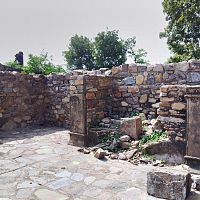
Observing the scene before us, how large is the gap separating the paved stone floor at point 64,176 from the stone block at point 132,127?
87cm

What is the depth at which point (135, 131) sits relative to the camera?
16.4ft

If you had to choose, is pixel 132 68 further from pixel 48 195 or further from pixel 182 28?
pixel 182 28

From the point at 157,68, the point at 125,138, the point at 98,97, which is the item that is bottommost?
the point at 125,138

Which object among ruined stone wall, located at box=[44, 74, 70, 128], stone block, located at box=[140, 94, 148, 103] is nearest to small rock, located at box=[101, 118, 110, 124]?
stone block, located at box=[140, 94, 148, 103]

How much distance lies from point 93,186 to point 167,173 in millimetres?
1033

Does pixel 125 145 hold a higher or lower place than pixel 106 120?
lower

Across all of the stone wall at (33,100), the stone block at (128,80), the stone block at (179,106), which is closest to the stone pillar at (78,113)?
the stone block at (128,80)

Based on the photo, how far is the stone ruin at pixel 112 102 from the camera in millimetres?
4160

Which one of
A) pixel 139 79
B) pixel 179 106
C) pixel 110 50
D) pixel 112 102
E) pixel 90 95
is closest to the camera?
pixel 179 106

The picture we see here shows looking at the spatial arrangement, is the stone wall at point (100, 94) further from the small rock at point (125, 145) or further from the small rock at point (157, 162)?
the small rock at point (125, 145)

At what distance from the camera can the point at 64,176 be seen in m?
3.79

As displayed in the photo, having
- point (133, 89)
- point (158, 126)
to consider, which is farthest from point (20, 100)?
point (158, 126)

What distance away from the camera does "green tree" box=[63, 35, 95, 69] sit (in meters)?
20.8

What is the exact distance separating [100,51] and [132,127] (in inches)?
607
